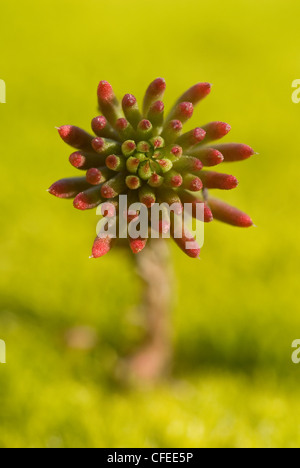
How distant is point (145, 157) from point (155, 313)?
0.27m

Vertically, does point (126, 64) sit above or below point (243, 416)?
above

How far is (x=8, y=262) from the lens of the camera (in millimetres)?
927

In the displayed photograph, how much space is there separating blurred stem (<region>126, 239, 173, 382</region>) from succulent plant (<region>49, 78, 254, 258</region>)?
0.44ft

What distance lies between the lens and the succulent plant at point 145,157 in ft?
1.36

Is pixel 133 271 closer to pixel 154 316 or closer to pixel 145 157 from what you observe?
pixel 154 316

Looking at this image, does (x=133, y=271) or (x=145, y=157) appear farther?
(x=133, y=271)

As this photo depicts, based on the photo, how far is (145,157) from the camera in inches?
16.6

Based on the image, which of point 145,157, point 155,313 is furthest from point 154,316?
point 145,157

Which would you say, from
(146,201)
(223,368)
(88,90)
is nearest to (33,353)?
(223,368)

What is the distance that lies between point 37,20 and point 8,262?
0.98m

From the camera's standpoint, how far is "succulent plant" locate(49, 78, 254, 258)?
42 cm

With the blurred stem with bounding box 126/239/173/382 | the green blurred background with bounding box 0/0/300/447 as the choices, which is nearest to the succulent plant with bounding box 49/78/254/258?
the blurred stem with bounding box 126/239/173/382

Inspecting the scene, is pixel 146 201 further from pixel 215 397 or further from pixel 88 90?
pixel 88 90

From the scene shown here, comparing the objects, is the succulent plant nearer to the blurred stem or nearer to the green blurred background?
the blurred stem
